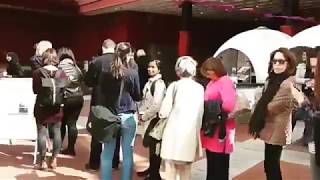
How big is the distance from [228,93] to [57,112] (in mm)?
2653

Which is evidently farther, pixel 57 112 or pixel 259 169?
pixel 259 169

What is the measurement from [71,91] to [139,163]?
1435 mm

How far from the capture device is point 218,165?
16.5ft

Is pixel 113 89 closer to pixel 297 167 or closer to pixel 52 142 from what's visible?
pixel 52 142

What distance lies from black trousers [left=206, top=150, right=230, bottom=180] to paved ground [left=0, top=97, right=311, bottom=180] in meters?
1.26

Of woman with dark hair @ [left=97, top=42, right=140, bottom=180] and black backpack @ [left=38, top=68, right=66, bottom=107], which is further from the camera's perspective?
black backpack @ [left=38, top=68, right=66, bottom=107]

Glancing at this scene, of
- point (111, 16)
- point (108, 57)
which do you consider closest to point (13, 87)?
point (108, 57)

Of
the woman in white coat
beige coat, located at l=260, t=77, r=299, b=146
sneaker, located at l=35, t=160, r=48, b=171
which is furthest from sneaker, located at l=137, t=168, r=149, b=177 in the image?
beige coat, located at l=260, t=77, r=299, b=146

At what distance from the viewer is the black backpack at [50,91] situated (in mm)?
6387

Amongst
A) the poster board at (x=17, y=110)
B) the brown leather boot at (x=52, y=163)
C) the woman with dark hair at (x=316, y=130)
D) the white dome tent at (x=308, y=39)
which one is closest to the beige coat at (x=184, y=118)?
the woman with dark hair at (x=316, y=130)

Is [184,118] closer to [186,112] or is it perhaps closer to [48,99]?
[186,112]

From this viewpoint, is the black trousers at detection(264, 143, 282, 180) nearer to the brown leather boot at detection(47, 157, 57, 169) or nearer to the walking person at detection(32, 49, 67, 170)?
the walking person at detection(32, 49, 67, 170)

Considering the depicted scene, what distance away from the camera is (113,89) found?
5352 mm

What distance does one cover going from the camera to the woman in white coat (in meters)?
4.96
